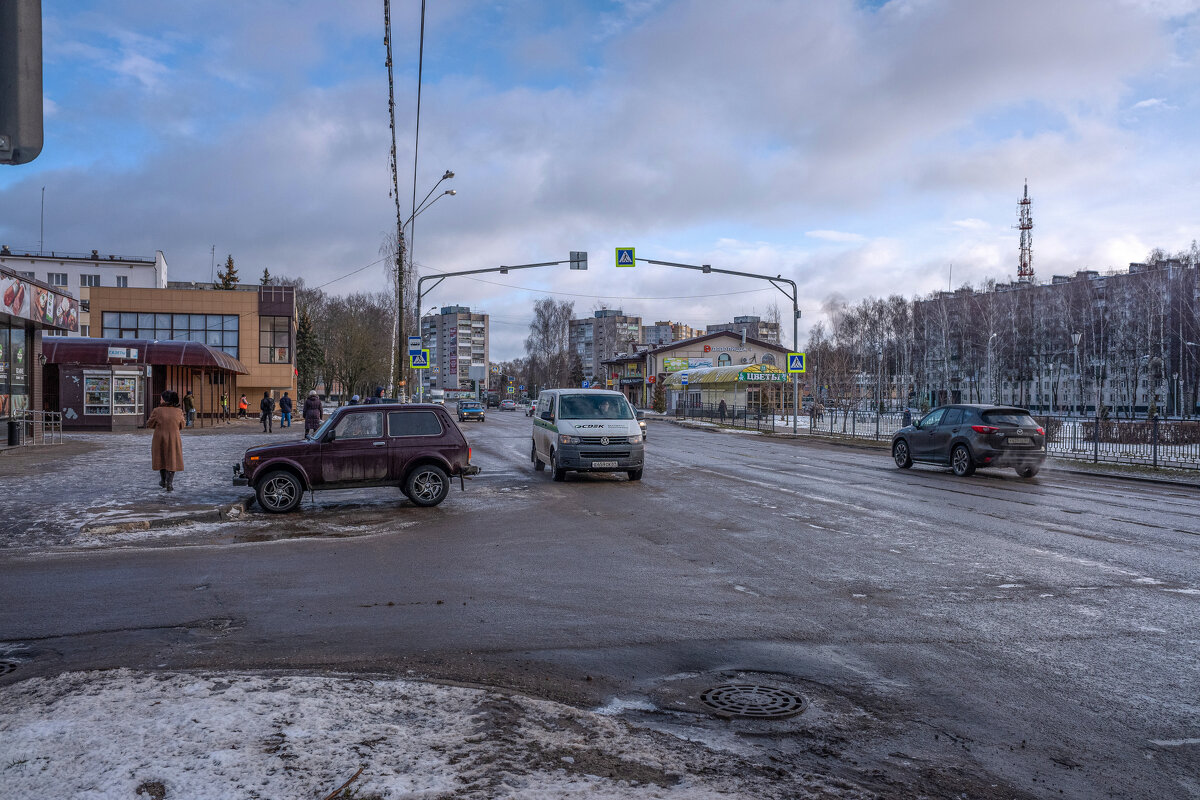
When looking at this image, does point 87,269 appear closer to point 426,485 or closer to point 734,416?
point 734,416

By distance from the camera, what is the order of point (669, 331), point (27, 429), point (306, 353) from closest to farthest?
point (27, 429)
point (306, 353)
point (669, 331)

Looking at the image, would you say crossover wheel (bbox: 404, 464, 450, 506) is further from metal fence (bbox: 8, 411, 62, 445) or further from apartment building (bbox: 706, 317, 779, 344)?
apartment building (bbox: 706, 317, 779, 344)

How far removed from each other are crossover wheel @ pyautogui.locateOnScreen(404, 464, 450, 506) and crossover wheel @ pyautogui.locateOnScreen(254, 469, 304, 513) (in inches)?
64.7

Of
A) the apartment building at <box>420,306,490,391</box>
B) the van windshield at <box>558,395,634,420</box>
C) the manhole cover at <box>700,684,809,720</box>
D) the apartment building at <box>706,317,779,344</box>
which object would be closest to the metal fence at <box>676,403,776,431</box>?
the van windshield at <box>558,395,634,420</box>

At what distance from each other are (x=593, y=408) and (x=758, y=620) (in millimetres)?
11478

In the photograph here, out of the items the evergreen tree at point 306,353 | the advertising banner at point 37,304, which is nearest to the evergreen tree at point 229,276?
the evergreen tree at point 306,353

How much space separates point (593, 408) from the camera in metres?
17.8

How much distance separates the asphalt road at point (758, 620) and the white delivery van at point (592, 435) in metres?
4.01

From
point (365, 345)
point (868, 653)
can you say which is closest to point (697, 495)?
point (868, 653)

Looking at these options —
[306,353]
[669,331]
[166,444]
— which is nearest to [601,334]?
[669,331]

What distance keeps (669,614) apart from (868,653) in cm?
160

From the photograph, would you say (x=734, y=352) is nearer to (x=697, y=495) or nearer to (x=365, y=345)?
(x=365, y=345)

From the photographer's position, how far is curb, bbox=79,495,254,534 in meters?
10.9

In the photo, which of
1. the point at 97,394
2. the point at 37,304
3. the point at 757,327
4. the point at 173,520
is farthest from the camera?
the point at 757,327
